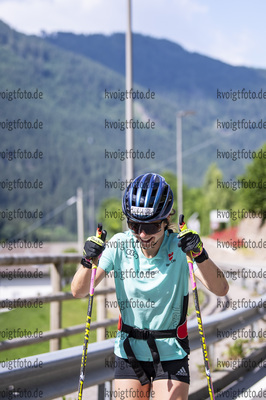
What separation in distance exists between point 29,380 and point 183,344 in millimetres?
1187

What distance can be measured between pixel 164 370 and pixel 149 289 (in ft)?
1.48

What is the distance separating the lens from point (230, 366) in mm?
7215

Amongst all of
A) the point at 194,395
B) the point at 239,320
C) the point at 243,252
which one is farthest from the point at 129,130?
the point at 243,252

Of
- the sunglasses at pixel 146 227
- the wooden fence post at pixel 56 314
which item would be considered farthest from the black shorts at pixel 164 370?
the wooden fence post at pixel 56 314

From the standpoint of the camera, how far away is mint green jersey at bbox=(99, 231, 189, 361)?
3.54 meters

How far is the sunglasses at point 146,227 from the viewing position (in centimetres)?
351

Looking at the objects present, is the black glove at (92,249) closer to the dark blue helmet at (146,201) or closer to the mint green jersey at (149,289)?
the mint green jersey at (149,289)

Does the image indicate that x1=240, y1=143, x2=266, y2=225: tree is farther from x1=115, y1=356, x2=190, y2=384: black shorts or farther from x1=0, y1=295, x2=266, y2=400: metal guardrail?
x1=115, y1=356, x2=190, y2=384: black shorts

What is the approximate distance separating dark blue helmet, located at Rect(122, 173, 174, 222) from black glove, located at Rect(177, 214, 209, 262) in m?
0.16

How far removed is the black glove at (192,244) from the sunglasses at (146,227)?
0.14 metres

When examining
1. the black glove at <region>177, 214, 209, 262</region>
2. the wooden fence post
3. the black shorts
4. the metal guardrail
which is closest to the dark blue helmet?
the black glove at <region>177, 214, 209, 262</region>

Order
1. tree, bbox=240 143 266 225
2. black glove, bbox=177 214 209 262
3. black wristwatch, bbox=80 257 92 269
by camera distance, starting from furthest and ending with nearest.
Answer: tree, bbox=240 143 266 225 < black wristwatch, bbox=80 257 92 269 < black glove, bbox=177 214 209 262

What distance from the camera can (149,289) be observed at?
3551 mm

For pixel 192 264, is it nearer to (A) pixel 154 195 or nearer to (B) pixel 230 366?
(A) pixel 154 195
